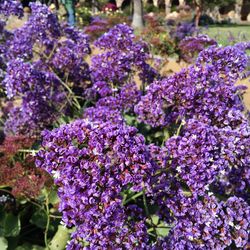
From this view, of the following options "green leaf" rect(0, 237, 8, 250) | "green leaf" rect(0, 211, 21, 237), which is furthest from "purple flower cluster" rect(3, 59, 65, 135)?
"green leaf" rect(0, 237, 8, 250)

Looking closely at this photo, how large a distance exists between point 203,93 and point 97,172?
3.78ft

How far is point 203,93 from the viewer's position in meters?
→ 3.06

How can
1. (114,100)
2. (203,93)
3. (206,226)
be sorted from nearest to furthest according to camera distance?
(206,226), (203,93), (114,100)

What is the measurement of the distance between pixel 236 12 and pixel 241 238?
136 ft

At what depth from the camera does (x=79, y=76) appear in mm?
4594

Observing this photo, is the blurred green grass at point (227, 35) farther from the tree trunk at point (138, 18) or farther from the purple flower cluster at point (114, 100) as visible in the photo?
the purple flower cluster at point (114, 100)

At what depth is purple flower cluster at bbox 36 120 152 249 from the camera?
7.15ft

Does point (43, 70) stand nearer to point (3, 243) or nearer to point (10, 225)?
point (10, 225)

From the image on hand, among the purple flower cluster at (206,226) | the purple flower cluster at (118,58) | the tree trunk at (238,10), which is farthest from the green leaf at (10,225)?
the tree trunk at (238,10)

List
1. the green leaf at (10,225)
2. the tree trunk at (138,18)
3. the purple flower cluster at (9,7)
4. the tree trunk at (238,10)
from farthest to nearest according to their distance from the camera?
1. the tree trunk at (238,10)
2. the tree trunk at (138,18)
3. the purple flower cluster at (9,7)
4. the green leaf at (10,225)

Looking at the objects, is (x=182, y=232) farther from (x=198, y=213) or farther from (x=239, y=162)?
(x=239, y=162)

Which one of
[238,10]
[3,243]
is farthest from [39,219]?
[238,10]

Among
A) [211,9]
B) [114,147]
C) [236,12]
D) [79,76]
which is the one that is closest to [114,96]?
[79,76]

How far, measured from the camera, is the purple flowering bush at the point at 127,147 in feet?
7.27
